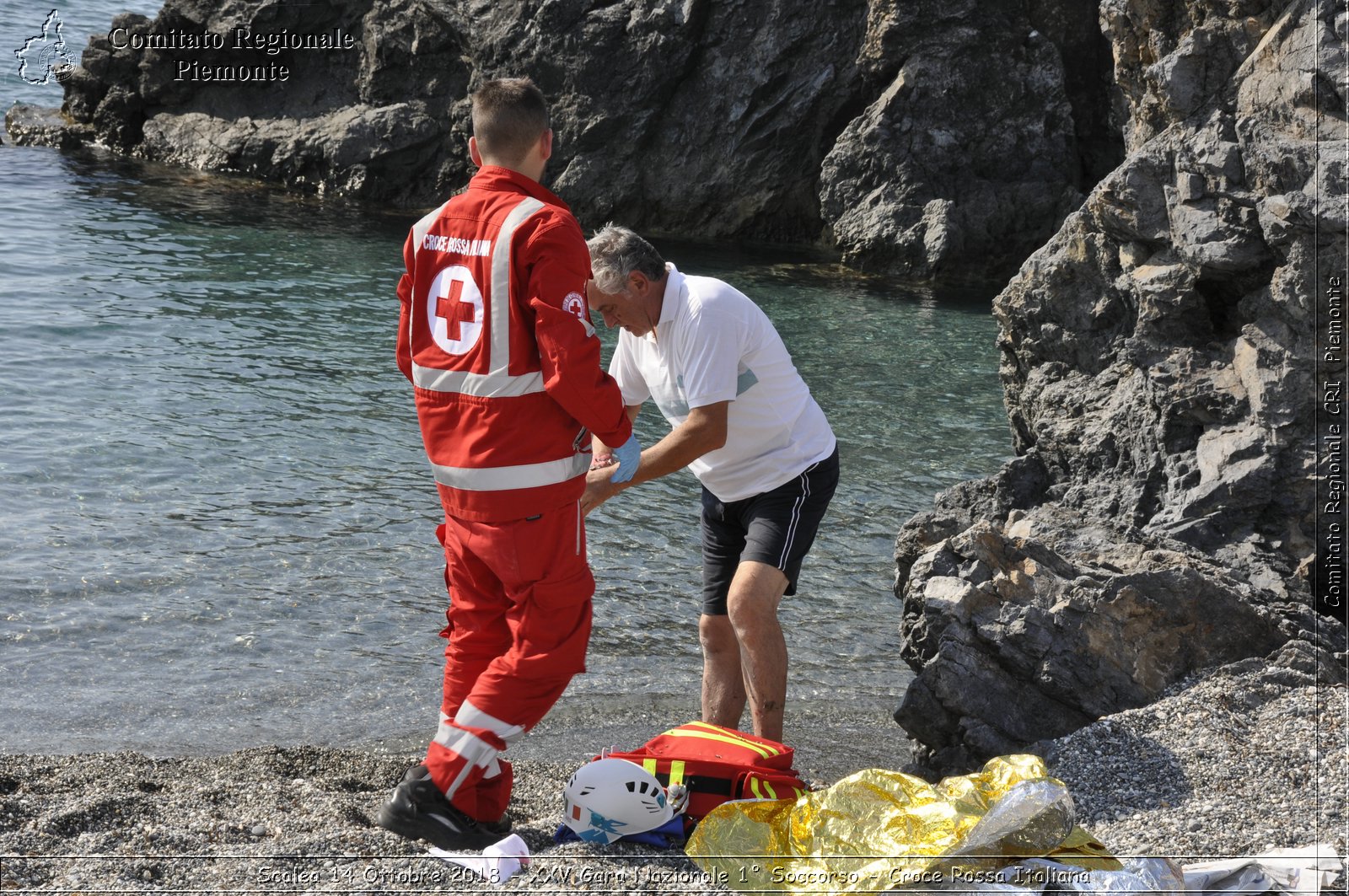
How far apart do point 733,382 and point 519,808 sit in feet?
5.43

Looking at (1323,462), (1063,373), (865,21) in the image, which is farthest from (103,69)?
(1323,462)

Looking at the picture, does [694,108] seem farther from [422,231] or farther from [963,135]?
[422,231]

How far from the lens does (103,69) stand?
23750 mm

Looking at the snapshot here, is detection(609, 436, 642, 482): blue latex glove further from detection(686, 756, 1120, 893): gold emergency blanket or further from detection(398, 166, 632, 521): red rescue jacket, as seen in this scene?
detection(686, 756, 1120, 893): gold emergency blanket

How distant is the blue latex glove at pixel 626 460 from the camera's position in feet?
12.4

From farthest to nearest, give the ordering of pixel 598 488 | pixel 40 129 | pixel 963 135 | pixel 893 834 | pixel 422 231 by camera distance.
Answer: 1. pixel 40 129
2. pixel 963 135
3. pixel 598 488
4. pixel 422 231
5. pixel 893 834

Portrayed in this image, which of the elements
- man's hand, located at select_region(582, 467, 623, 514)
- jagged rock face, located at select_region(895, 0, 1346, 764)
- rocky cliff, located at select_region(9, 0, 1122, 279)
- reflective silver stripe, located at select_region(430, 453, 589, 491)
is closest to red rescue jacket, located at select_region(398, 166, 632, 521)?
reflective silver stripe, located at select_region(430, 453, 589, 491)

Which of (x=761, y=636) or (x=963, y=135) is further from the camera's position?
(x=963, y=135)

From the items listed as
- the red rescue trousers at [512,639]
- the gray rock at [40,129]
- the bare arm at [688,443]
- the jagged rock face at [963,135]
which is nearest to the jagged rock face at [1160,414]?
the bare arm at [688,443]

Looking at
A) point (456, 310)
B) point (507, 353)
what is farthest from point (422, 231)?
point (507, 353)

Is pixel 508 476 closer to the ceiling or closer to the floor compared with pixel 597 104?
closer to the floor

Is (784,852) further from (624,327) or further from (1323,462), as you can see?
(1323,462)

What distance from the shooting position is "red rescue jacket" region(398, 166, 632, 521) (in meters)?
3.39

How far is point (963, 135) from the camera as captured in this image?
1903cm
